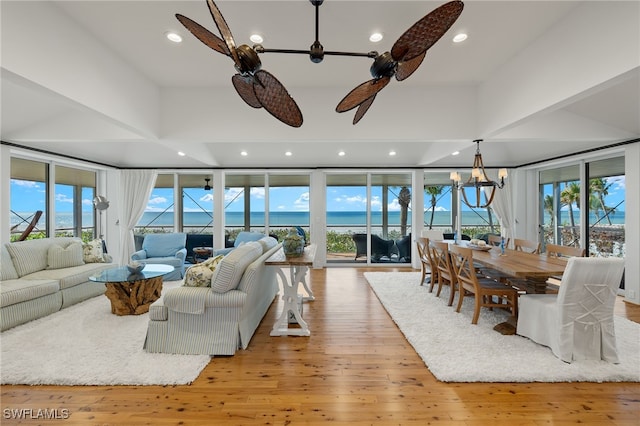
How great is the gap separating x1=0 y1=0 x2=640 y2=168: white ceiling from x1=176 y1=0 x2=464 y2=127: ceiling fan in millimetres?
1093

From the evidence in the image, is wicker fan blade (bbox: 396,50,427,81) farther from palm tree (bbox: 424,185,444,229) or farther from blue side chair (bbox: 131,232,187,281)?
palm tree (bbox: 424,185,444,229)

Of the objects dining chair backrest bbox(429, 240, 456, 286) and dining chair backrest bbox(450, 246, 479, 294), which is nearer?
dining chair backrest bbox(450, 246, 479, 294)

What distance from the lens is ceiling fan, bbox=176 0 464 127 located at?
1.36 metres

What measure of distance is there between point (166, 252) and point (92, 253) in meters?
1.22

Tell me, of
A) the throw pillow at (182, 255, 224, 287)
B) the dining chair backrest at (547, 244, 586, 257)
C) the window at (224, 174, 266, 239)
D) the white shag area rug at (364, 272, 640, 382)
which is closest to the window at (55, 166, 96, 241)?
the window at (224, 174, 266, 239)

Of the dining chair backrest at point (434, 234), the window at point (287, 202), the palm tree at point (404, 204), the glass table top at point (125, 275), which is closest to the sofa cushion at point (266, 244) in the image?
the glass table top at point (125, 275)

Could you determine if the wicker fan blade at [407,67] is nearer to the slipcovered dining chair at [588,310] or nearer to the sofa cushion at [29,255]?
the slipcovered dining chair at [588,310]

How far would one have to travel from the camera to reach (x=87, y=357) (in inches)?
108

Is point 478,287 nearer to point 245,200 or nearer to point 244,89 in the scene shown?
point 244,89

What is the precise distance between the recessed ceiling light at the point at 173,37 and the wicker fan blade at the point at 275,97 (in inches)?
73.5

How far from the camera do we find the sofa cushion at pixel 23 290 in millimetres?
3314

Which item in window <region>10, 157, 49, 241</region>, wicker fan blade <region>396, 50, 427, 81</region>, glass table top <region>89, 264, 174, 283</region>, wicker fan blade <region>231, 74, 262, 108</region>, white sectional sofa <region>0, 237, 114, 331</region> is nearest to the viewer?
wicker fan blade <region>396, 50, 427, 81</region>

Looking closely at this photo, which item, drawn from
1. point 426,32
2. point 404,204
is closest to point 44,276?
point 426,32

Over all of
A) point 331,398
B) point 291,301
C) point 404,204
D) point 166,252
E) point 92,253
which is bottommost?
point 331,398
